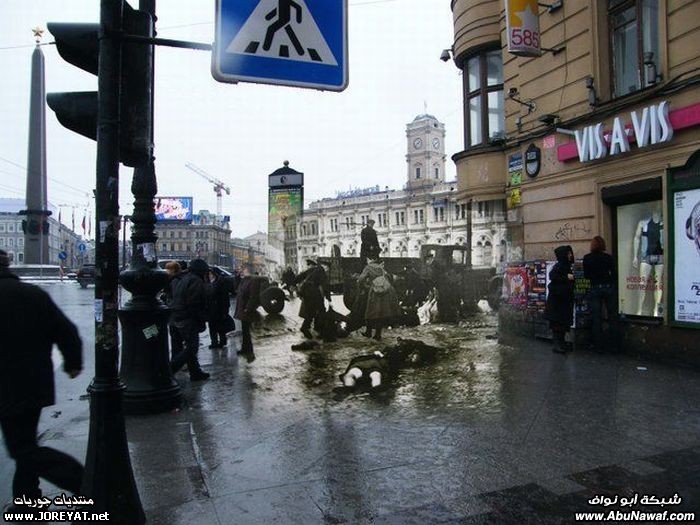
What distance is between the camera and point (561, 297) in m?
9.32

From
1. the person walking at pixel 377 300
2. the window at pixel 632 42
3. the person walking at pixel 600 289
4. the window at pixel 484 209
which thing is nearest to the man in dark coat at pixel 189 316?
the person walking at pixel 377 300

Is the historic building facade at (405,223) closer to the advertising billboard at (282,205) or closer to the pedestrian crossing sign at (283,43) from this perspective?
the advertising billboard at (282,205)

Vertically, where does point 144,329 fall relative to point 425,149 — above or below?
below

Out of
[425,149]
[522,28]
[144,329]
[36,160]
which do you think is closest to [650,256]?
[522,28]

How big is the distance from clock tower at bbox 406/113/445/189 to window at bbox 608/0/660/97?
9489 centimetres

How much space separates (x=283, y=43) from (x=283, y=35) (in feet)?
0.19

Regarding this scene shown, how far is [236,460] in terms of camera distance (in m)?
4.68

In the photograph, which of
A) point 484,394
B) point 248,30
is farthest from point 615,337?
point 248,30

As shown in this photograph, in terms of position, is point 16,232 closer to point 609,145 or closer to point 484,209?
point 484,209

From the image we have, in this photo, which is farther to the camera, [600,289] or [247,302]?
[247,302]

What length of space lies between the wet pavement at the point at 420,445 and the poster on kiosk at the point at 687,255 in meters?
0.90

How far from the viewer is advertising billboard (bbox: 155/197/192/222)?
77438mm

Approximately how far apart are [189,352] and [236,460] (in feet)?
11.5

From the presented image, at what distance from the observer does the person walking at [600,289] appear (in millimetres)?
9109
